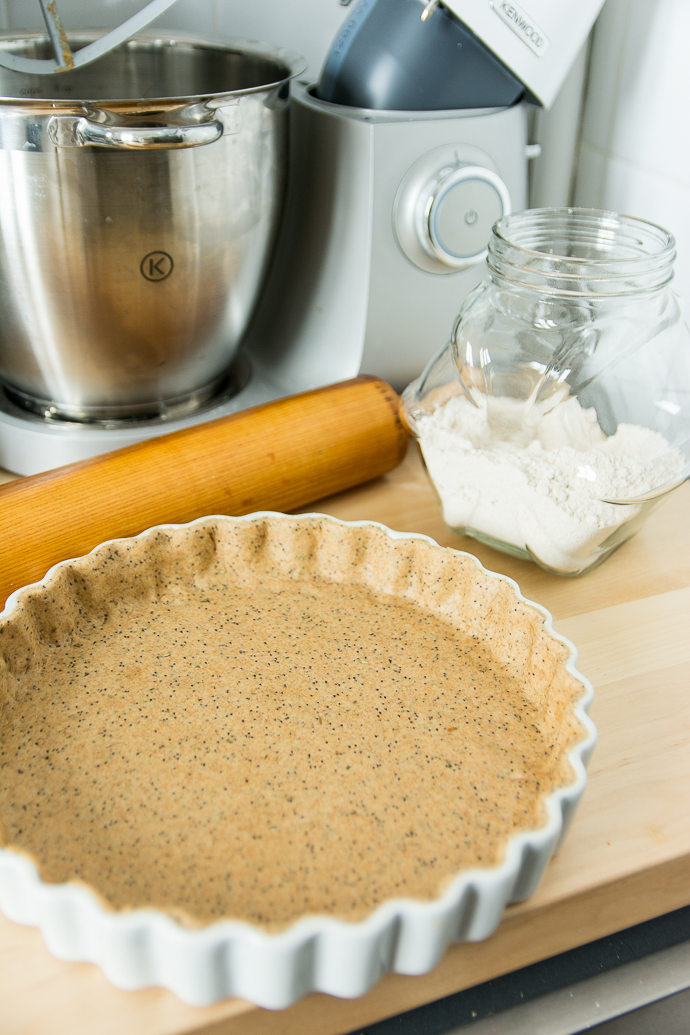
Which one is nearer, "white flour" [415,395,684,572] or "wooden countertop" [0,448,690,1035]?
"wooden countertop" [0,448,690,1035]

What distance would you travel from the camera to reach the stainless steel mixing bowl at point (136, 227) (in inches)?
16.1

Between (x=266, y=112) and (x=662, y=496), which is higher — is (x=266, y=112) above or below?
above

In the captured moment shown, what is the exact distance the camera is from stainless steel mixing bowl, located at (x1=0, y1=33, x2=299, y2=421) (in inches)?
16.1

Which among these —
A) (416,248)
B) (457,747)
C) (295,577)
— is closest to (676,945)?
(457,747)

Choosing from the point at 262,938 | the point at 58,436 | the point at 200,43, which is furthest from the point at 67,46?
the point at 262,938

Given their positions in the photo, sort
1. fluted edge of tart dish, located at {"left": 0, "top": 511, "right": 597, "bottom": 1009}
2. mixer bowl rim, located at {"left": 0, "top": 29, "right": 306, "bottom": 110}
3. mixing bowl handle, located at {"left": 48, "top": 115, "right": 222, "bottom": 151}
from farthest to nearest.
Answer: mixer bowl rim, located at {"left": 0, "top": 29, "right": 306, "bottom": 110}, mixing bowl handle, located at {"left": 48, "top": 115, "right": 222, "bottom": 151}, fluted edge of tart dish, located at {"left": 0, "top": 511, "right": 597, "bottom": 1009}

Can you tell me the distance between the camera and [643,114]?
1.99 feet

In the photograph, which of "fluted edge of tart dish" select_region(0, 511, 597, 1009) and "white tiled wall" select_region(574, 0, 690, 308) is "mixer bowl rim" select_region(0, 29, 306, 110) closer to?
"white tiled wall" select_region(574, 0, 690, 308)

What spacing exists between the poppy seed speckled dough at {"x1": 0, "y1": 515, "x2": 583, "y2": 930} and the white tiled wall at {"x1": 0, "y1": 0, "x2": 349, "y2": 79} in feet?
1.39

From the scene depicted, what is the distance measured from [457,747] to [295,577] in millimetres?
137

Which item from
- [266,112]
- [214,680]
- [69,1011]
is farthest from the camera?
[266,112]

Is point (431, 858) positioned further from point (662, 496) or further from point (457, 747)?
point (662, 496)

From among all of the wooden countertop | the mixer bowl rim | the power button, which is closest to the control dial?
the power button

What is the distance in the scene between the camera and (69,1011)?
26 centimetres
